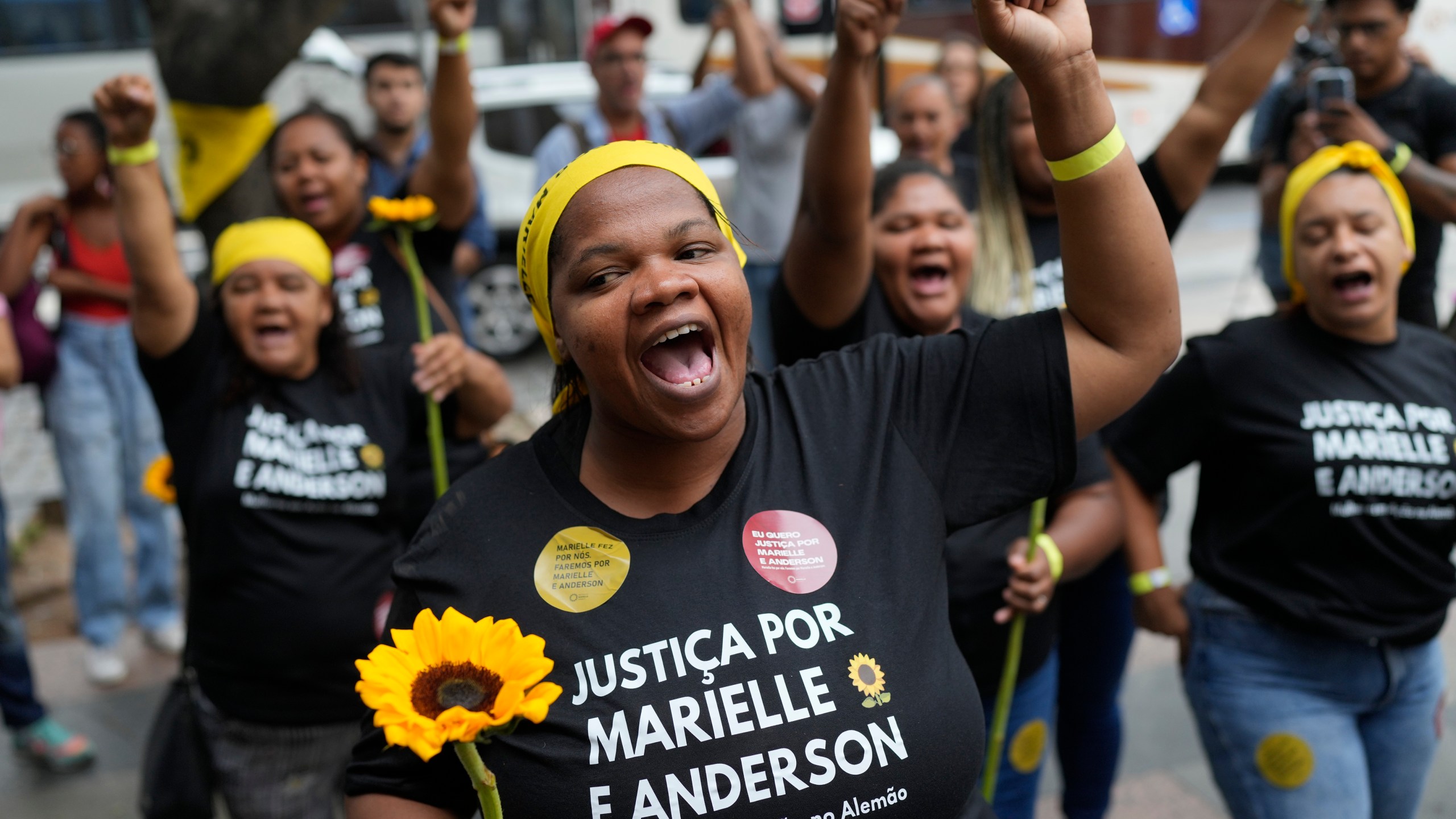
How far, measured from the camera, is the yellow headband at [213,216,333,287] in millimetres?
3023

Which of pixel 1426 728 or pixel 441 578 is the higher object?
pixel 441 578

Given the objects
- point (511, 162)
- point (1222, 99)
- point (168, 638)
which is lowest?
point (168, 638)

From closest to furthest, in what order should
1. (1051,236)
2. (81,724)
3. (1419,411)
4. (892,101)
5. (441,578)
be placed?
(441,578) → (1419,411) → (1051,236) → (81,724) → (892,101)

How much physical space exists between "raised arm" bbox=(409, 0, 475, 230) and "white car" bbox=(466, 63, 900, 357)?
5061mm

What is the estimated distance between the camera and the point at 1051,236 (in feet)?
11.0

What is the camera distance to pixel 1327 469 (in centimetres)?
257

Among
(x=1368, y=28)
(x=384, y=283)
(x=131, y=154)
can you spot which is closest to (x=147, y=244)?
(x=131, y=154)

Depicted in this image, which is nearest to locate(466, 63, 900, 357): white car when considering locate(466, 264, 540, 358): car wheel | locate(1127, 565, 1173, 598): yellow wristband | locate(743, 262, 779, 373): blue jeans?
locate(466, 264, 540, 358): car wheel

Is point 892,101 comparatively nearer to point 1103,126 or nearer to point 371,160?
point 371,160

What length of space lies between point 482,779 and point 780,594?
0.44m

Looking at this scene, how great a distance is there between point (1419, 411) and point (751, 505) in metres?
1.68

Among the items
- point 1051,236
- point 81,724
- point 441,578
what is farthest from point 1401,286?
point 81,724

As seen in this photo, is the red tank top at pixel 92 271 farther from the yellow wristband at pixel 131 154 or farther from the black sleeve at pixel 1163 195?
the black sleeve at pixel 1163 195

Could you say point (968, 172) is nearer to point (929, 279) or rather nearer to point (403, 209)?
point (929, 279)
